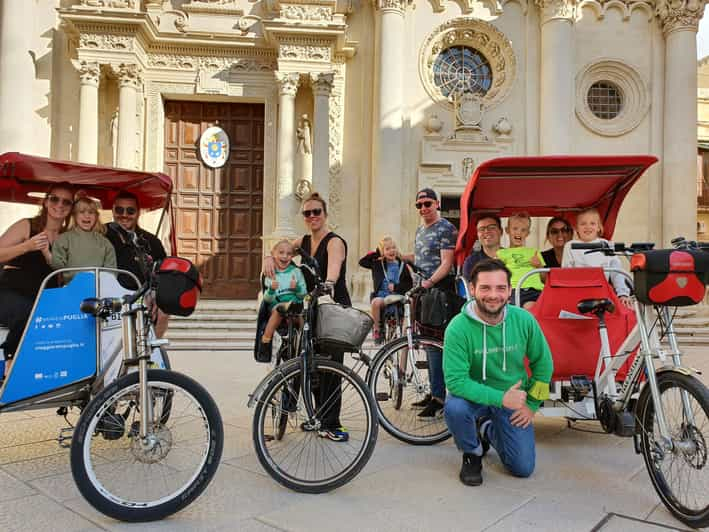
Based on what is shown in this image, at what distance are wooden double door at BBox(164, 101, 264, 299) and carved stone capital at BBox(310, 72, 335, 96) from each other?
1761 millimetres

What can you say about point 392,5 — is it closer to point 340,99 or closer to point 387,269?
point 340,99

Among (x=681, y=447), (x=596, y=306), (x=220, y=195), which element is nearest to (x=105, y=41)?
(x=220, y=195)

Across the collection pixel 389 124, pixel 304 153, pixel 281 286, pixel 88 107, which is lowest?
pixel 281 286

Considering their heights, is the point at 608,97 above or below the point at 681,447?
above

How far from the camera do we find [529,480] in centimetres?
345

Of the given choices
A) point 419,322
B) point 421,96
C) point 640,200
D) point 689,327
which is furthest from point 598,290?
point 640,200

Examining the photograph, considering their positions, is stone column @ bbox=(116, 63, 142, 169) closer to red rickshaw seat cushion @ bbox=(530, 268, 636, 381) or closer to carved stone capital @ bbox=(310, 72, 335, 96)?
carved stone capital @ bbox=(310, 72, 335, 96)

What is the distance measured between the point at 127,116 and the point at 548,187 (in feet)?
33.8

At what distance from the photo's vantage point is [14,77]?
1188 cm

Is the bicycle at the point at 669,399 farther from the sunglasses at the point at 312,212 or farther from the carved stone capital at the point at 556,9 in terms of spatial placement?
the carved stone capital at the point at 556,9

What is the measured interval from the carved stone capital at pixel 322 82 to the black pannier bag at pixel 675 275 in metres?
10.8

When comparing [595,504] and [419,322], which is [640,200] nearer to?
[419,322]

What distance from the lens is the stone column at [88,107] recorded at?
1173 centimetres

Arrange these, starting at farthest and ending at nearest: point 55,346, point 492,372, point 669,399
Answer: point 492,372, point 55,346, point 669,399
